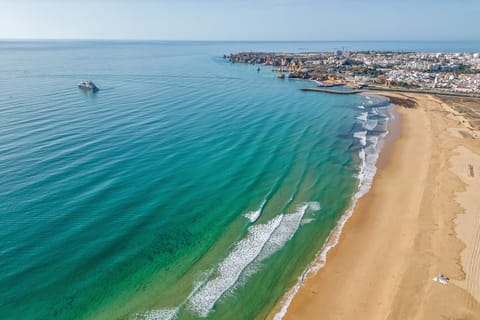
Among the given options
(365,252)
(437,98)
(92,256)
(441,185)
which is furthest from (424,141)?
(92,256)

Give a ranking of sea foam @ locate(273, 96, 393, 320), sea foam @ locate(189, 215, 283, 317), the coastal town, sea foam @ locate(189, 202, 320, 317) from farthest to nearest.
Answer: the coastal town, sea foam @ locate(273, 96, 393, 320), sea foam @ locate(189, 202, 320, 317), sea foam @ locate(189, 215, 283, 317)

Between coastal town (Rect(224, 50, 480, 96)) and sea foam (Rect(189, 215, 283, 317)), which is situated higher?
coastal town (Rect(224, 50, 480, 96))

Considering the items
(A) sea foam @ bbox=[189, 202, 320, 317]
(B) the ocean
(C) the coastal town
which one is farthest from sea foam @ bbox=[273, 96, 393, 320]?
(C) the coastal town

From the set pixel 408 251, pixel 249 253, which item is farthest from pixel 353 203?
pixel 249 253

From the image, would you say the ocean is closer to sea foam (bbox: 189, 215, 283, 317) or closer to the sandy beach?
sea foam (bbox: 189, 215, 283, 317)

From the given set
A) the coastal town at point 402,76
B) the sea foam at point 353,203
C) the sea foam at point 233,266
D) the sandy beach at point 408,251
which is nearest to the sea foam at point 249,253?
the sea foam at point 233,266
